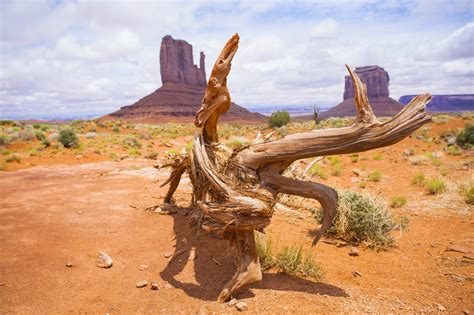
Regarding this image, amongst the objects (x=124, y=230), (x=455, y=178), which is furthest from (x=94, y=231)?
(x=455, y=178)

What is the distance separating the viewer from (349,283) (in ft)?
13.6

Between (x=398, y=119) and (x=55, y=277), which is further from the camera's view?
(x=55, y=277)

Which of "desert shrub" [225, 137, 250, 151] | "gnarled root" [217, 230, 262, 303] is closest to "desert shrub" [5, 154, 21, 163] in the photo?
"desert shrub" [225, 137, 250, 151]

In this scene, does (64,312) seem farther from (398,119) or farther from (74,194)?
(74,194)

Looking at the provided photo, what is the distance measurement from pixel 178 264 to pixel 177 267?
0.09 metres

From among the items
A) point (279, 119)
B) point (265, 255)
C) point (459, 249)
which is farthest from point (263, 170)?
point (279, 119)

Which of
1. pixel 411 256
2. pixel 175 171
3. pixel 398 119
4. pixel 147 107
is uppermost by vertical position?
pixel 147 107

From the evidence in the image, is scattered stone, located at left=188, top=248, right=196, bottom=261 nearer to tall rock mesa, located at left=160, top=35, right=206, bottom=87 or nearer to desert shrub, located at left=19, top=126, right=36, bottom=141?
desert shrub, located at left=19, top=126, right=36, bottom=141

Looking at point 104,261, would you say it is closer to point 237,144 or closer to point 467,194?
point 237,144

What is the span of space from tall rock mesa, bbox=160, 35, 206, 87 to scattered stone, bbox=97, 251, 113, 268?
11512 cm

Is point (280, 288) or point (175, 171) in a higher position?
point (175, 171)

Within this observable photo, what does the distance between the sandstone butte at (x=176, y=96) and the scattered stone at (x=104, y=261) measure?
81813 millimetres

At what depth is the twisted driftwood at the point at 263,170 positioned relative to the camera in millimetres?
3373

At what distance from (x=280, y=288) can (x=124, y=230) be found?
364 cm
